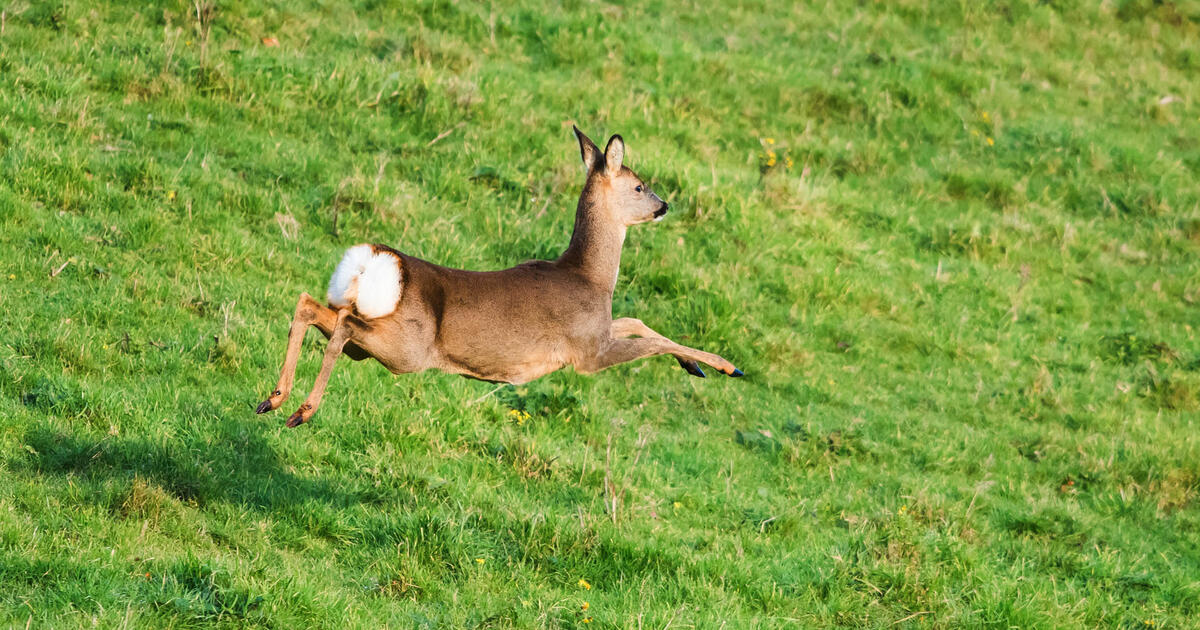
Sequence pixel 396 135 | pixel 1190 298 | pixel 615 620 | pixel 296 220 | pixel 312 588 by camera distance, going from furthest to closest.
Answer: pixel 1190 298 → pixel 396 135 → pixel 296 220 → pixel 615 620 → pixel 312 588

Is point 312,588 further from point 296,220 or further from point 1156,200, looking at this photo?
point 1156,200

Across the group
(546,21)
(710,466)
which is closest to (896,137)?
(546,21)

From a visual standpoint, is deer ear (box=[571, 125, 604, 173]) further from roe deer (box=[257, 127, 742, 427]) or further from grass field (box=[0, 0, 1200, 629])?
grass field (box=[0, 0, 1200, 629])

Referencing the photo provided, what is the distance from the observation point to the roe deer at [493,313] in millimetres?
5387

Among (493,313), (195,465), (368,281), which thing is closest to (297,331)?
(368,281)

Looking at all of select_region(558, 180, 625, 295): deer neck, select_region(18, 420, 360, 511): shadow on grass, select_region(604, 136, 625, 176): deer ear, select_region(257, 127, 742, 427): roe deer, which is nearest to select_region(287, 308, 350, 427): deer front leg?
select_region(257, 127, 742, 427): roe deer

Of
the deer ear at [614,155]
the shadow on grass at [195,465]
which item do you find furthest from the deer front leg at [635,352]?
the shadow on grass at [195,465]

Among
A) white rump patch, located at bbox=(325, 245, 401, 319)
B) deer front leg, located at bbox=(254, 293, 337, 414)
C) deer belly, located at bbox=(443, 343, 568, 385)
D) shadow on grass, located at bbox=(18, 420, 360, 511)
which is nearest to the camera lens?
deer front leg, located at bbox=(254, 293, 337, 414)

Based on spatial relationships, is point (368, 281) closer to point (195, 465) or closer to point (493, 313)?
point (493, 313)

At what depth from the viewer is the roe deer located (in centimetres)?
539

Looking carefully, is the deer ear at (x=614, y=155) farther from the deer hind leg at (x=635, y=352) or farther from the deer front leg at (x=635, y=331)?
the deer hind leg at (x=635, y=352)

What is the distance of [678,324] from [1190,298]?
19.6 ft

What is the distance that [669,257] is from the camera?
1133cm

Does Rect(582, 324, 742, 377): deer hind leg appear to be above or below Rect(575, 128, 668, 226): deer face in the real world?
below
